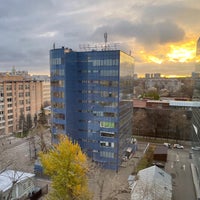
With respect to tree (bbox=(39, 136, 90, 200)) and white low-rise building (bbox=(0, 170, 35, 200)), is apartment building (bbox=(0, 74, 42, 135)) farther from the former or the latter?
tree (bbox=(39, 136, 90, 200))

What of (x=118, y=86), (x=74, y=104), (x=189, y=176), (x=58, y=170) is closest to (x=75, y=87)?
(x=74, y=104)

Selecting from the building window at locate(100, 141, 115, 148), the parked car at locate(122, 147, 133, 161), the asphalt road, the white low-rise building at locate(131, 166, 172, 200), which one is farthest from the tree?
the parked car at locate(122, 147, 133, 161)

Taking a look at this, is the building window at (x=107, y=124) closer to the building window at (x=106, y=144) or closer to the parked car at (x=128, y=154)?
the building window at (x=106, y=144)

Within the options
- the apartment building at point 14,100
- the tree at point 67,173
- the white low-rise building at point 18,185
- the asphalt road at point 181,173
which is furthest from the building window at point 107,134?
the apartment building at point 14,100

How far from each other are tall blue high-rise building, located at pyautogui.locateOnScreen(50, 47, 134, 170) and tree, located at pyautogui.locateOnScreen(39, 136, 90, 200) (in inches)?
343

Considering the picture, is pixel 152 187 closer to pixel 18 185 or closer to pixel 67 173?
pixel 67 173

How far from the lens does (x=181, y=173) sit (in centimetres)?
2564

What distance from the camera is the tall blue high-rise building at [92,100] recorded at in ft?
82.1

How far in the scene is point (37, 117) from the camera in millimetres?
49281

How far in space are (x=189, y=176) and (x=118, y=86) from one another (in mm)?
14698

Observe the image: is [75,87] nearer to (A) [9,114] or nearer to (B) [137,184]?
(B) [137,184]

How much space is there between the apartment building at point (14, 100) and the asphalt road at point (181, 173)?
3341cm

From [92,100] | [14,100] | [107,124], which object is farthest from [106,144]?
[14,100]

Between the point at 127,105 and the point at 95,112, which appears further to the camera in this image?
the point at 127,105
